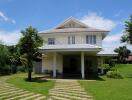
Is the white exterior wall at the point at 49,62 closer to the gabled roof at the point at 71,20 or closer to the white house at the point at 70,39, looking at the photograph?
the white house at the point at 70,39

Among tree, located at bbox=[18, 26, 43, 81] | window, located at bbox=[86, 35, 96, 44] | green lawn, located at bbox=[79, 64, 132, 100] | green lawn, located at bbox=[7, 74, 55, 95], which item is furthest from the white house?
green lawn, located at bbox=[79, 64, 132, 100]

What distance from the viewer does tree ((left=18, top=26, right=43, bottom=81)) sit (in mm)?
23797

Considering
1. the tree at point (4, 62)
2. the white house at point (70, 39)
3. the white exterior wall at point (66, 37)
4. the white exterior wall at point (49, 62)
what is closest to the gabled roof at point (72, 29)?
the white house at point (70, 39)

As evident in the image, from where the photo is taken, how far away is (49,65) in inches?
1375

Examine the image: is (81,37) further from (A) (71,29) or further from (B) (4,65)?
(B) (4,65)

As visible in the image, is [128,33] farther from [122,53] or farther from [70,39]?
[122,53]

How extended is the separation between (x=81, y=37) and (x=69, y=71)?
6.39 metres

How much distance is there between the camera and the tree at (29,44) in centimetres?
2380

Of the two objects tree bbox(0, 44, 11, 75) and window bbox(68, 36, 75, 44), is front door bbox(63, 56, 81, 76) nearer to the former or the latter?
window bbox(68, 36, 75, 44)

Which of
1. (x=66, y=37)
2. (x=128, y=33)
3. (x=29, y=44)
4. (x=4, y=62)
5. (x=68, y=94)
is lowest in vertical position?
(x=68, y=94)

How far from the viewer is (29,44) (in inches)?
946

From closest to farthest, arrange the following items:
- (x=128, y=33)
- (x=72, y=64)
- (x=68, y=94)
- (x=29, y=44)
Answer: (x=68, y=94)
(x=29, y=44)
(x=128, y=33)
(x=72, y=64)

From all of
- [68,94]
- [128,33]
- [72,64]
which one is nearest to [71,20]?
[72,64]

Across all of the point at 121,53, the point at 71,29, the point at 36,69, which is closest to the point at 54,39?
the point at 71,29
